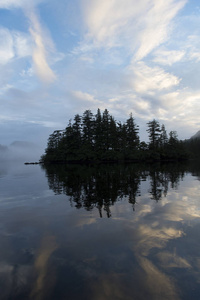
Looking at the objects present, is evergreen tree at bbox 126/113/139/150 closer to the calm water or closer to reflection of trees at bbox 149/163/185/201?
reflection of trees at bbox 149/163/185/201

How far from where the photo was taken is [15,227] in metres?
6.29

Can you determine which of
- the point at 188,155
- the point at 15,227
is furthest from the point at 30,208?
the point at 188,155

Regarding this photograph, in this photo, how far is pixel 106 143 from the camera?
5209 centimetres

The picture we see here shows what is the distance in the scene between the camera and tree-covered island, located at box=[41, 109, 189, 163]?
5122 cm

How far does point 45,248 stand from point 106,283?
2047mm

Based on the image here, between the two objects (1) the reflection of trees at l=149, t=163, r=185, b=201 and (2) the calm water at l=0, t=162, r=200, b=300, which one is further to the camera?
(1) the reflection of trees at l=149, t=163, r=185, b=201

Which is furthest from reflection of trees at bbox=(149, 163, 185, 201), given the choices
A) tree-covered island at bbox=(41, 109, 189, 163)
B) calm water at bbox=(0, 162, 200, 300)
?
tree-covered island at bbox=(41, 109, 189, 163)

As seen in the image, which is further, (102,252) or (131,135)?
(131,135)

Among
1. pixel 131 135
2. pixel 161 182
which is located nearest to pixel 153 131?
pixel 131 135

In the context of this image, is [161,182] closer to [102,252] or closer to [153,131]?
[102,252]

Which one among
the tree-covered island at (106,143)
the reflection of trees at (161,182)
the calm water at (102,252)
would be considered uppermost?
the tree-covered island at (106,143)

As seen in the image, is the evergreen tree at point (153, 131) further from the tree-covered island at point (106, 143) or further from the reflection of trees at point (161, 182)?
the reflection of trees at point (161, 182)

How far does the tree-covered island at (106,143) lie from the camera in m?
51.2

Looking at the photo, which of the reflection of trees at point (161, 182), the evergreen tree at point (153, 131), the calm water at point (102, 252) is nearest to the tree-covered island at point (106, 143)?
the evergreen tree at point (153, 131)
